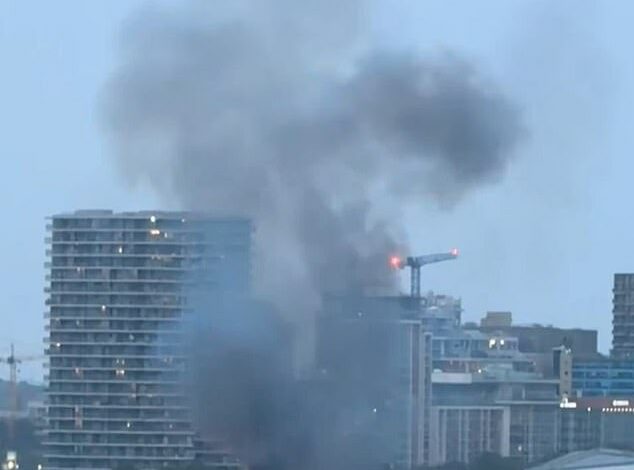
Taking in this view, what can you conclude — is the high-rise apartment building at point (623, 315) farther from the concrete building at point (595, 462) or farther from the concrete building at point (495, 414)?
the concrete building at point (595, 462)

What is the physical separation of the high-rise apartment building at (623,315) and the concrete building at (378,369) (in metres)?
34.4

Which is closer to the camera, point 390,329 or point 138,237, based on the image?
point 390,329

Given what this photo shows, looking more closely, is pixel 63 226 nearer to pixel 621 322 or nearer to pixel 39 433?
pixel 39 433

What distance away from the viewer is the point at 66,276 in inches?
1882

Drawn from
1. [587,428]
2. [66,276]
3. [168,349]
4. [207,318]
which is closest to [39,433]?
[66,276]

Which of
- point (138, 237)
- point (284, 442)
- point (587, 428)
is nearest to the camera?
point (284, 442)

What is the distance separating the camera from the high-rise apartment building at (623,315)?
3120 inches

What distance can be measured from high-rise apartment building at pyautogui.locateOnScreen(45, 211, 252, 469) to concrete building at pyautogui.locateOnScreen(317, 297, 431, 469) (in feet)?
9.21

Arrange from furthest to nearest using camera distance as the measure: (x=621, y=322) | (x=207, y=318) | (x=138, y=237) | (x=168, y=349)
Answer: (x=621, y=322) < (x=138, y=237) < (x=168, y=349) < (x=207, y=318)

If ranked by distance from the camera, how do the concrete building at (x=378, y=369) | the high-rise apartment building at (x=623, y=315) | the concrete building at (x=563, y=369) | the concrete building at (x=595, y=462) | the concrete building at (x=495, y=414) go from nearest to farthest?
1. the concrete building at (x=595, y=462)
2. the concrete building at (x=378, y=369)
3. the concrete building at (x=495, y=414)
4. the concrete building at (x=563, y=369)
5. the high-rise apartment building at (x=623, y=315)

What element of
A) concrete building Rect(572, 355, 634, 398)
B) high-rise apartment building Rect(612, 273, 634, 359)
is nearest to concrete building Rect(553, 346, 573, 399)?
concrete building Rect(572, 355, 634, 398)

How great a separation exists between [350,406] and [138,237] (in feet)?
36.0

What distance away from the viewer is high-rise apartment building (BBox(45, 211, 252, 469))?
42125mm

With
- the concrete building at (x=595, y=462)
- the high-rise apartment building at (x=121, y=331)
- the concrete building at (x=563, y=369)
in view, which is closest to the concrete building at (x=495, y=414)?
the concrete building at (x=563, y=369)
